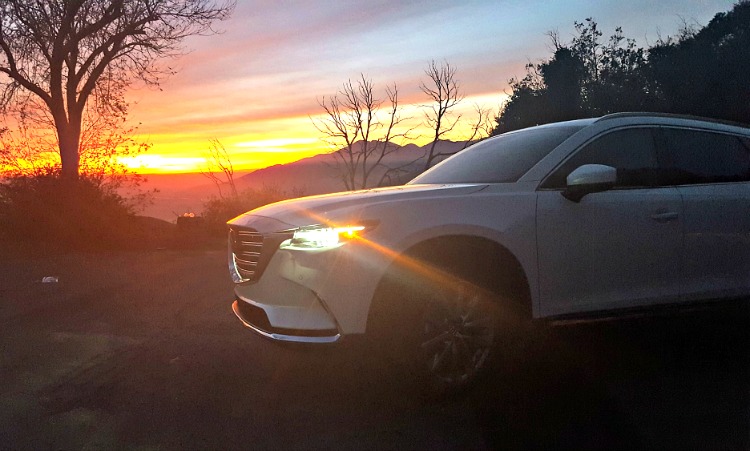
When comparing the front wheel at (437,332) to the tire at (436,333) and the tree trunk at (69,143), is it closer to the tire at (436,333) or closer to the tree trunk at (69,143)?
the tire at (436,333)

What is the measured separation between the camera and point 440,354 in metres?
4.03

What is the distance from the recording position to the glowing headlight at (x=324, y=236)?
3.90 metres

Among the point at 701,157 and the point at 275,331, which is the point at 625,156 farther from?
the point at 275,331

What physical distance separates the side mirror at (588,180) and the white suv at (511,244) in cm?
1

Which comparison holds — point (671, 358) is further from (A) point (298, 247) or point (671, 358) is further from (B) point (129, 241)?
(B) point (129, 241)

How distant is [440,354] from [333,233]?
1004 mm

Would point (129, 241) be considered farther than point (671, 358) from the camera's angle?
Yes

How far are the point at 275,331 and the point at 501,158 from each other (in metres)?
2.26

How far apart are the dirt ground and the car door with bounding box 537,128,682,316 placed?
25 cm

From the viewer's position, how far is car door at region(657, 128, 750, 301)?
480cm

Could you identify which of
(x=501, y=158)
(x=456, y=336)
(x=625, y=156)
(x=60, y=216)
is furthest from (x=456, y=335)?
(x=60, y=216)

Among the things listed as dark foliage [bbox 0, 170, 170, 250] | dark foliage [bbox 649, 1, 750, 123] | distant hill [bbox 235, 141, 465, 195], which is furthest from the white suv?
dark foliage [bbox 649, 1, 750, 123]

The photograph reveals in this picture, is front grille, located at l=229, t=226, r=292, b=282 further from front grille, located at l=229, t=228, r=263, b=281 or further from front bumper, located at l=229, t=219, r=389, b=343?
front bumper, located at l=229, t=219, r=389, b=343

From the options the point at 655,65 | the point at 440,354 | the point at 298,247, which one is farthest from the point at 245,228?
the point at 655,65
